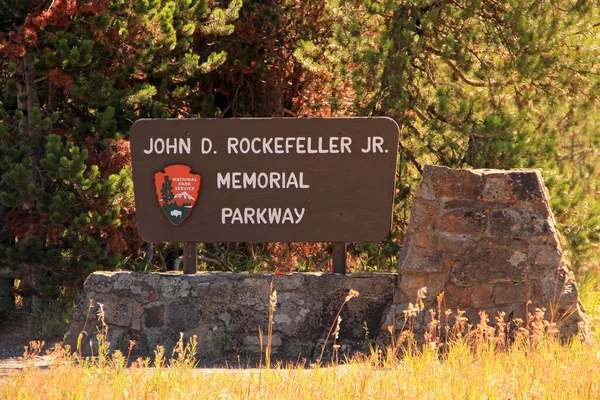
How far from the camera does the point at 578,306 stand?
6.06 m

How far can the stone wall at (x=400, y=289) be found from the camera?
6047 millimetres

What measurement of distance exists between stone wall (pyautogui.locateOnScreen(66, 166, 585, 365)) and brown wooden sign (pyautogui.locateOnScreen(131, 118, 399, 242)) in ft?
1.15

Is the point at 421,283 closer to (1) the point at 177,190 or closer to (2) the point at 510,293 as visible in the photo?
(2) the point at 510,293

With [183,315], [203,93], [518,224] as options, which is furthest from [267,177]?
[203,93]

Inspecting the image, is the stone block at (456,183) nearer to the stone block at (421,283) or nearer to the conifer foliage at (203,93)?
the stone block at (421,283)

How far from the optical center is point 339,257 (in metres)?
6.59

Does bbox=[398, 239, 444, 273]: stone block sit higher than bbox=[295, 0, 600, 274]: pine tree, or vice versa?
bbox=[295, 0, 600, 274]: pine tree

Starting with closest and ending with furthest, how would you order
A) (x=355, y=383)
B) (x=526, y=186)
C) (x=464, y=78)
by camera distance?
1. (x=355, y=383)
2. (x=526, y=186)
3. (x=464, y=78)

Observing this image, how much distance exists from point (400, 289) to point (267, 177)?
132 cm

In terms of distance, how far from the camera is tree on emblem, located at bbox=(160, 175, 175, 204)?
6.46 m

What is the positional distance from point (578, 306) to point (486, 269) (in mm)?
709

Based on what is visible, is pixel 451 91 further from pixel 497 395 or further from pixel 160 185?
pixel 497 395

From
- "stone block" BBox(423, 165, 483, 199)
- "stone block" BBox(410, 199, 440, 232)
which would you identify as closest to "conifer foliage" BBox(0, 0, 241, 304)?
"stone block" BBox(410, 199, 440, 232)

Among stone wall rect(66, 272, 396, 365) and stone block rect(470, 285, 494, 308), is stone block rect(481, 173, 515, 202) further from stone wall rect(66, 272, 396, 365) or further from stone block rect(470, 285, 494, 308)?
stone wall rect(66, 272, 396, 365)
